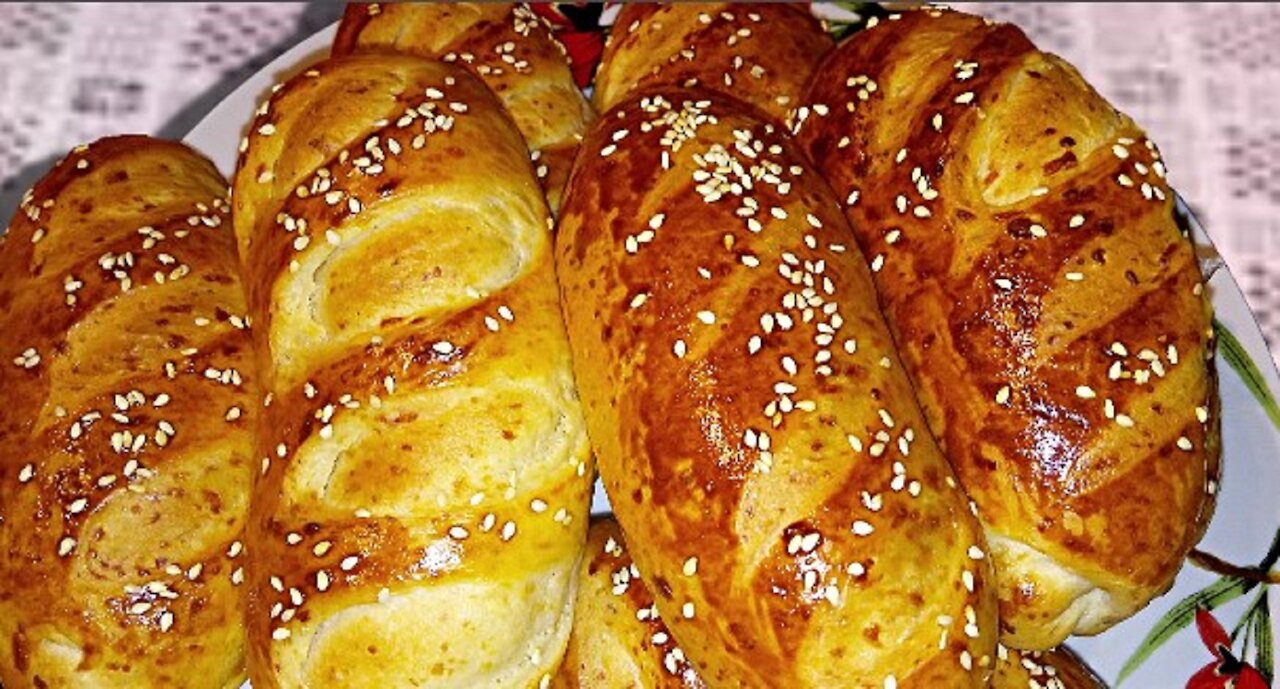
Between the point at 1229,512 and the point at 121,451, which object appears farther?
the point at 1229,512

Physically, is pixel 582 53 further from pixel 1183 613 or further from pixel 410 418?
pixel 1183 613

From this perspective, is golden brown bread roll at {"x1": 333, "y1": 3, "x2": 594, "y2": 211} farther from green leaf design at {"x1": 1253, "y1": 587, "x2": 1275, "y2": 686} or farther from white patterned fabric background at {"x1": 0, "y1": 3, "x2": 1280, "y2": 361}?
green leaf design at {"x1": 1253, "y1": 587, "x2": 1275, "y2": 686}

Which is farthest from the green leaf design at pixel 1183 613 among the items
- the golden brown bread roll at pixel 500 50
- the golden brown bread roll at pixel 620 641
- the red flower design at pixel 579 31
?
the red flower design at pixel 579 31

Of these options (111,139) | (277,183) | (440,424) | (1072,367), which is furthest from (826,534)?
(111,139)

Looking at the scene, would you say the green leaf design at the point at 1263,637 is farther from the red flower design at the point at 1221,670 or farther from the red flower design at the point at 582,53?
the red flower design at the point at 582,53

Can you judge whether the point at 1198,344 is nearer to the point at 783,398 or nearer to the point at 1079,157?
the point at 1079,157

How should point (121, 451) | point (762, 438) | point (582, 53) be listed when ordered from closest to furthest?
point (762, 438) → point (121, 451) → point (582, 53)

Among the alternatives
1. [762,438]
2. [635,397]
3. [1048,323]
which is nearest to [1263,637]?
[1048,323]
